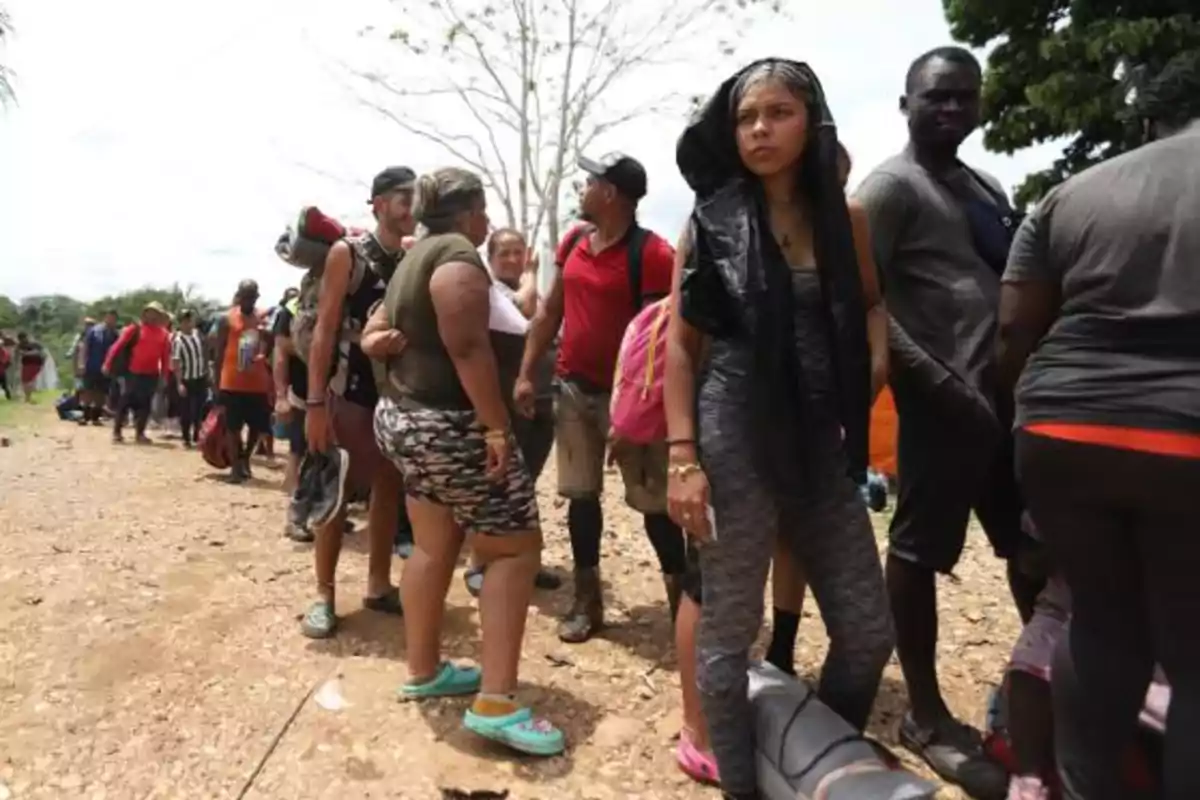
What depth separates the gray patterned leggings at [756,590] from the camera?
2.55 meters

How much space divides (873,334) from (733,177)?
56 cm

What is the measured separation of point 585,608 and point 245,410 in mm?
6265

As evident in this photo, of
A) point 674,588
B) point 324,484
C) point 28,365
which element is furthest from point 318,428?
point 28,365

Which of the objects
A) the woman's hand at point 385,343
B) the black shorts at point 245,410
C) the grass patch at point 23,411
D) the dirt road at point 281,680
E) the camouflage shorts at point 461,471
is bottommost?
the grass patch at point 23,411

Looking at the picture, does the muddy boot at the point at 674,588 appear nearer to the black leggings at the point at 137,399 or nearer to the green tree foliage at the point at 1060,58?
the green tree foliage at the point at 1060,58

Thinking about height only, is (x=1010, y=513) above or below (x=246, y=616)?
above

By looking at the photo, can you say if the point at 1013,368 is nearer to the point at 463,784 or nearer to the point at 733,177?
the point at 733,177

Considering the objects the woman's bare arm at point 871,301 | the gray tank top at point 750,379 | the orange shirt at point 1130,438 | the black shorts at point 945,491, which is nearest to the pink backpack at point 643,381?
the gray tank top at point 750,379

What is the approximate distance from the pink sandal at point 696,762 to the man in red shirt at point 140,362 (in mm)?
11321

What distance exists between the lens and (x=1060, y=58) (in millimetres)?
11875

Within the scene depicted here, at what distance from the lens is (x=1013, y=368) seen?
270 cm

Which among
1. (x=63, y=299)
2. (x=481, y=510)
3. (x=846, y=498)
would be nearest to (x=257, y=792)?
(x=481, y=510)

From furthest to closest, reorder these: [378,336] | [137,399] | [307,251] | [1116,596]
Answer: [137,399] < [307,251] < [378,336] < [1116,596]

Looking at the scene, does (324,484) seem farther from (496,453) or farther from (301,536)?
(301,536)
